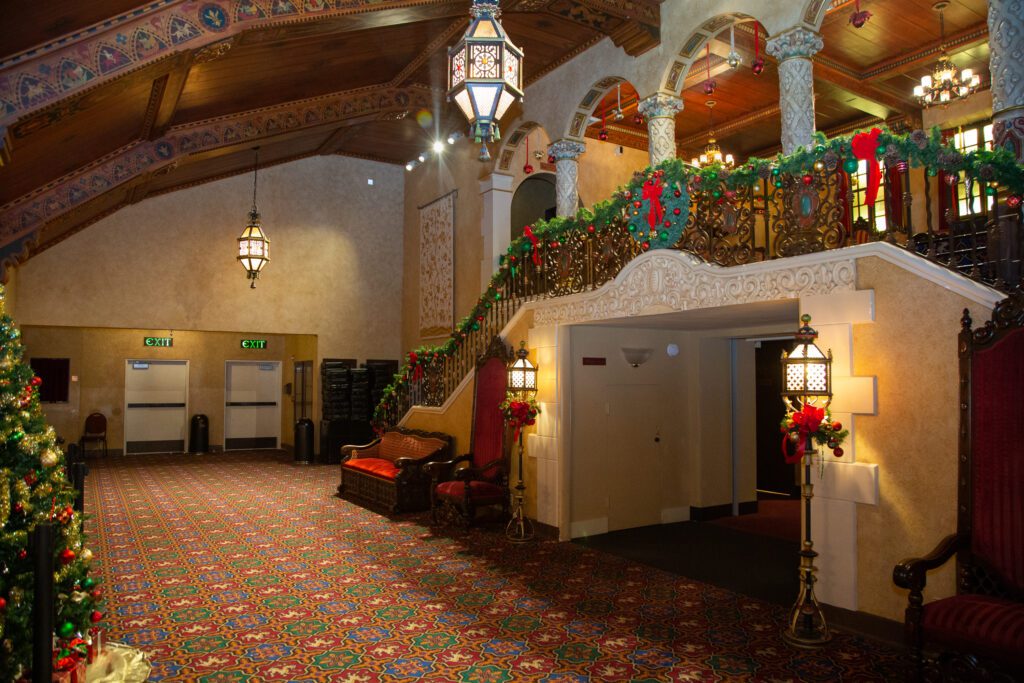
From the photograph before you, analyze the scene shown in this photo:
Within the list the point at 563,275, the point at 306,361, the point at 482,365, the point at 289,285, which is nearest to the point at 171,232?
the point at 289,285

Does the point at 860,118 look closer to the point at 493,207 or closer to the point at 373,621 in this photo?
the point at 493,207

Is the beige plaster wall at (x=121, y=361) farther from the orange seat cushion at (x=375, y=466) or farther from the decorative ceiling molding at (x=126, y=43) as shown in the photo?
the decorative ceiling molding at (x=126, y=43)

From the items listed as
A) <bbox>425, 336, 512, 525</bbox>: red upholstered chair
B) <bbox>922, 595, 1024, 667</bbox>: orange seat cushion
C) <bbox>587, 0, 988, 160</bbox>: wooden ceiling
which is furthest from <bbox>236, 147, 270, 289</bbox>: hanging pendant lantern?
<bbox>922, 595, 1024, 667</bbox>: orange seat cushion

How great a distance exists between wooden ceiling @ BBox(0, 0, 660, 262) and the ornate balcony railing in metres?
2.80

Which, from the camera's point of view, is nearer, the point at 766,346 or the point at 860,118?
the point at 766,346

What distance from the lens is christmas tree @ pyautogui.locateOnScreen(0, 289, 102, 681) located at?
2.74m

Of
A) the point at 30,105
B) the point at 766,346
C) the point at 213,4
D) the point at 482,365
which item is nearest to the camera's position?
the point at 30,105

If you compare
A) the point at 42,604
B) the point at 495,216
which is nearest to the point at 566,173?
the point at 495,216

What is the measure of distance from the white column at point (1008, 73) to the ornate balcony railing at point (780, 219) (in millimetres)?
440

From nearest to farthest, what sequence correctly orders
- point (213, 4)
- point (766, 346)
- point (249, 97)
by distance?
point (213, 4), point (249, 97), point (766, 346)

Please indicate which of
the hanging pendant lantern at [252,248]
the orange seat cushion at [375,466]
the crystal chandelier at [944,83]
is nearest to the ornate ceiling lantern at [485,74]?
the orange seat cushion at [375,466]

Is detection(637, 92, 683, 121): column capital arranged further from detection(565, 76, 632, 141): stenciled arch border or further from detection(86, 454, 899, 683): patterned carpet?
detection(86, 454, 899, 683): patterned carpet

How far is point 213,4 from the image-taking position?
18.7ft

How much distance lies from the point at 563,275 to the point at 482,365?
1637 millimetres
